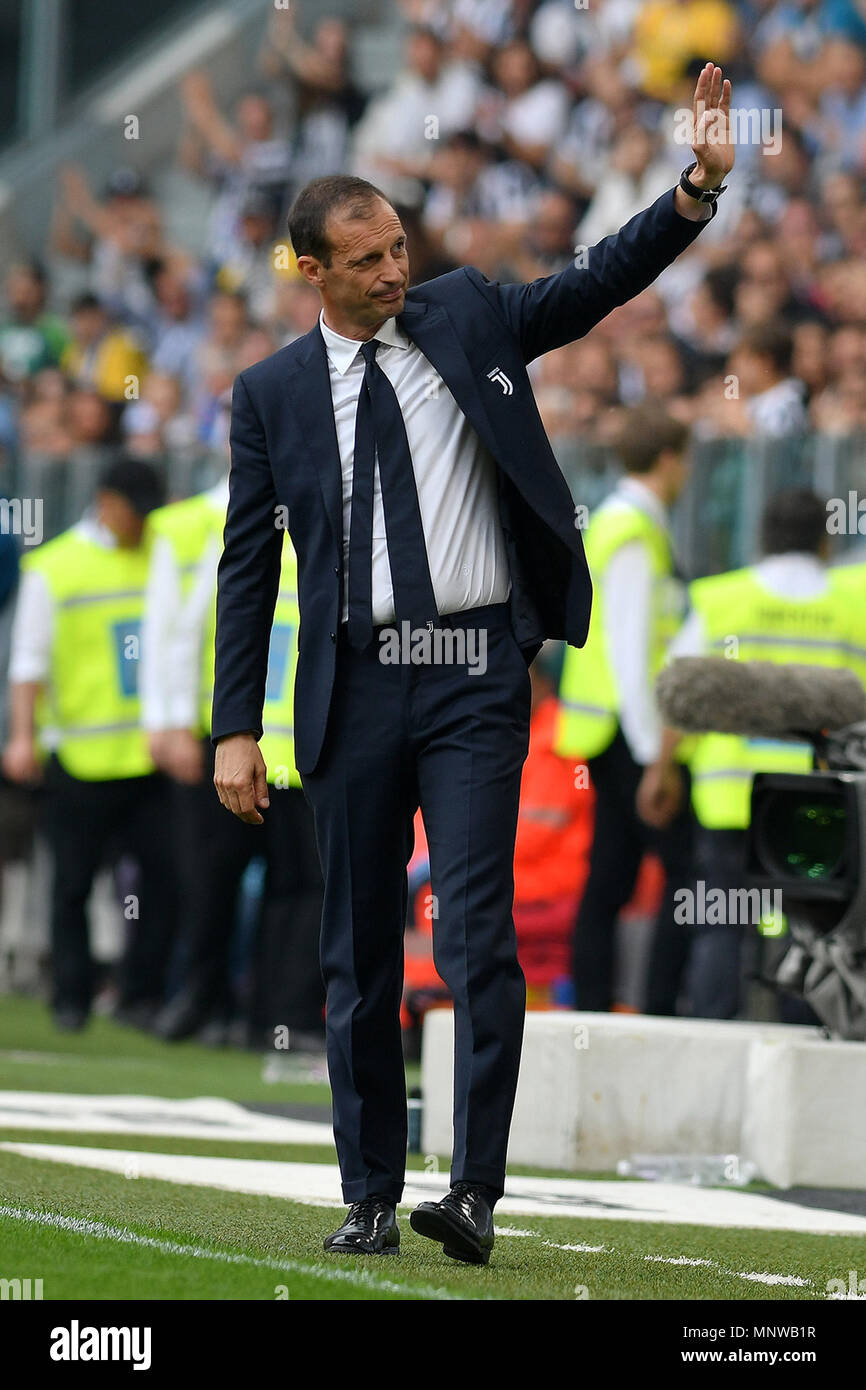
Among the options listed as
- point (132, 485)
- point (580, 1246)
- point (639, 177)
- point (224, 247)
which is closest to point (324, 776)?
point (580, 1246)

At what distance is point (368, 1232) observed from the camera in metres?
5.11

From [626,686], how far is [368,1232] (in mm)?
5077

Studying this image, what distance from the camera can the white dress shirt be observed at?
5.19 m

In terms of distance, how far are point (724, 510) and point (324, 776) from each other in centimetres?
658

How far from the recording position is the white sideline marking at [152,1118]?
7.64 metres

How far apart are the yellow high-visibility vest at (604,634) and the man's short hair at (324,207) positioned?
15.8 ft

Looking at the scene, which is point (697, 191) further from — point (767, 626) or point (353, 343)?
point (767, 626)

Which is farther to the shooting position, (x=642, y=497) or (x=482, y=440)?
(x=642, y=497)

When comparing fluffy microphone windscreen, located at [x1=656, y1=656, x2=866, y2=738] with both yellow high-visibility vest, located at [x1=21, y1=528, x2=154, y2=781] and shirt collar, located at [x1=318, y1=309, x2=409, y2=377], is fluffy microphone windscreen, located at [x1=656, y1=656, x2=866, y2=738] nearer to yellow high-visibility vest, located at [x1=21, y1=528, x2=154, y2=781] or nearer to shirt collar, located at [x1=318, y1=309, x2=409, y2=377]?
shirt collar, located at [x1=318, y1=309, x2=409, y2=377]

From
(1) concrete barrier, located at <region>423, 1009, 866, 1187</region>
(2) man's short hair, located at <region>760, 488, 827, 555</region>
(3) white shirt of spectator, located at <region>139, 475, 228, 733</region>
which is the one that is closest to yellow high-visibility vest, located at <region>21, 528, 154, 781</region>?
(3) white shirt of spectator, located at <region>139, 475, 228, 733</region>

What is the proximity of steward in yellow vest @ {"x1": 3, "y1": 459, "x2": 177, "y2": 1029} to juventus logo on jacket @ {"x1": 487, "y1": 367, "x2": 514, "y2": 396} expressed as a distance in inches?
254

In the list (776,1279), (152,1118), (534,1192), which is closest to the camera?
(776,1279)

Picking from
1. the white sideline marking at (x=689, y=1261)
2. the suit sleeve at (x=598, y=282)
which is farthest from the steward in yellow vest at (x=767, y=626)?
the suit sleeve at (x=598, y=282)

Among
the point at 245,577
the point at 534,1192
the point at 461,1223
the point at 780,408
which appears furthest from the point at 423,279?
the point at 461,1223
